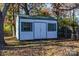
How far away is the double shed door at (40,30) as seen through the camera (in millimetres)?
2312

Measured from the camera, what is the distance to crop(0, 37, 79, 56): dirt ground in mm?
2324

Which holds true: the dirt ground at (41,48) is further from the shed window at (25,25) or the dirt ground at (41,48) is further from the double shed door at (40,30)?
the shed window at (25,25)

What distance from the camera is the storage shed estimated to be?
2.30 metres

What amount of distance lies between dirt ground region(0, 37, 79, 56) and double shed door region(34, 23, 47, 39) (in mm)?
61

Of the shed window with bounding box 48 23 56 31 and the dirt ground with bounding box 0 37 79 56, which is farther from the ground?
the shed window with bounding box 48 23 56 31

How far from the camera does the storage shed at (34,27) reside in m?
2.30

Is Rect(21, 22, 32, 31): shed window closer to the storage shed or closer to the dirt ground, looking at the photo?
the storage shed

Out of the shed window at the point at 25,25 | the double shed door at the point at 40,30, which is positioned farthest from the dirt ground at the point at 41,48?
the shed window at the point at 25,25

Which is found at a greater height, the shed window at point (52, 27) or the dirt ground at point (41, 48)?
the shed window at point (52, 27)

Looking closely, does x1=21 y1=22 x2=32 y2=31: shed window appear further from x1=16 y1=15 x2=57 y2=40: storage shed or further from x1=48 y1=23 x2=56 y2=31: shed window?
x1=48 y1=23 x2=56 y2=31: shed window

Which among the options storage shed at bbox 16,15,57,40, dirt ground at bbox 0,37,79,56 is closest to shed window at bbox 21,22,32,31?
storage shed at bbox 16,15,57,40

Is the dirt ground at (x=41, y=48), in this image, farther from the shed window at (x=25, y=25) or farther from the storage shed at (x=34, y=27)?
the shed window at (x=25, y=25)

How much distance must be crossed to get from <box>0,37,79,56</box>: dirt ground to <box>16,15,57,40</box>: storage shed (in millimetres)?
67

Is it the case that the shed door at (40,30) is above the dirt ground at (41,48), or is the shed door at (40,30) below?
above
